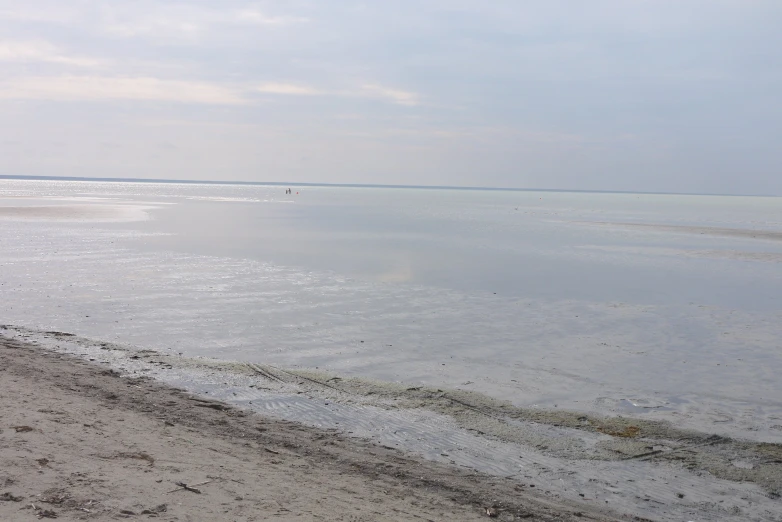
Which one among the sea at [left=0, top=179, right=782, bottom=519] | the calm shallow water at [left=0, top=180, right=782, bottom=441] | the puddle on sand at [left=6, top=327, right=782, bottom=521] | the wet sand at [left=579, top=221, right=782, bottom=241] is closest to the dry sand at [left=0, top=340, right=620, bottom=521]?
the puddle on sand at [left=6, top=327, right=782, bottom=521]

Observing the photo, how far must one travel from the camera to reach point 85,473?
648 cm

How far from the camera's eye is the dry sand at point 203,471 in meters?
5.99

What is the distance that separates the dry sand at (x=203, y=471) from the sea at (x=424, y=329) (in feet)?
2.41

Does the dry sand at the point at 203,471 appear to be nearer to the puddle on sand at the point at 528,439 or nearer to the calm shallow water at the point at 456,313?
the puddle on sand at the point at 528,439

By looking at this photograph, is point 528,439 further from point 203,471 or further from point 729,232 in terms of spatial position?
point 729,232

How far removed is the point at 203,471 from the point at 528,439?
14.3 feet

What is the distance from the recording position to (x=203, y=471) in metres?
6.90

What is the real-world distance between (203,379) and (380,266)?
1596 cm

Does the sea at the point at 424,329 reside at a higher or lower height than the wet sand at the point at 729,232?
lower

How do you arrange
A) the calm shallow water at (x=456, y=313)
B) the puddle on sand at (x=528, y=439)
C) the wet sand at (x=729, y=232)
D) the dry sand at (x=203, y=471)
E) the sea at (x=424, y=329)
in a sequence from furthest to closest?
1. the wet sand at (x=729, y=232)
2. the calm shallow water at (x=456, y=313)
3. the sea at (x=424, y=329)
4. the puddle on sand at (x=528, y=439)
5. the dry sand at (x=203, y=471)

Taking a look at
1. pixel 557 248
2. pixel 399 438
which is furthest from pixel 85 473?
pixel 557 248

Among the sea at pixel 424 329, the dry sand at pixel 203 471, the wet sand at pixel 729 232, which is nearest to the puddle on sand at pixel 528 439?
the sea at pixel 424 329

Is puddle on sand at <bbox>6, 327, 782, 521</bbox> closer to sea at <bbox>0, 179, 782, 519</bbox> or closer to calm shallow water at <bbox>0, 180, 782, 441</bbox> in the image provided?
sea at <bbox>0, 179, 782, 519</bbox>

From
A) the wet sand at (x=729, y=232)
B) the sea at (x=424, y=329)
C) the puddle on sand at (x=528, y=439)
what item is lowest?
the puddle on sand at (x=528, y=439)
